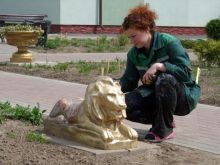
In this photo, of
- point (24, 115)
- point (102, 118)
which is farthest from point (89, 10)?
point (102, 118)

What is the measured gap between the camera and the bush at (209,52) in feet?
44.0

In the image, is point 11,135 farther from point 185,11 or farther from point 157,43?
point 185,11

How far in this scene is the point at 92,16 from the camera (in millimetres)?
29828

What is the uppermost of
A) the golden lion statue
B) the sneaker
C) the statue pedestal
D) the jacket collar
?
the jacket collar

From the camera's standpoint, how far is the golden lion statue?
551 centimetres

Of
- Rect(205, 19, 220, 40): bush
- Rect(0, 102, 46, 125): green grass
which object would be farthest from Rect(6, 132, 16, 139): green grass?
Rect(205, 19, 220, 40): bush

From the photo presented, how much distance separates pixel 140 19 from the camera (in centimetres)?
600

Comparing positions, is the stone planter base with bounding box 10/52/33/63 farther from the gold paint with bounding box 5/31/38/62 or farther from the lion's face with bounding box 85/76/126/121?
the lion's face with bounding box 85/76/126/121

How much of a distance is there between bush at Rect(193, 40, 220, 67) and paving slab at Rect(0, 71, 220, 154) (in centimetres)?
350

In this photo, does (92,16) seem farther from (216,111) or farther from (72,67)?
(216,111)

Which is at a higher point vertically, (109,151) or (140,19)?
(140,19)

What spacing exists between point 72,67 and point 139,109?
776cm

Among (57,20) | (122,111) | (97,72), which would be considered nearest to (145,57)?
(122,111)

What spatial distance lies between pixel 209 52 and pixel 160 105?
7.67 meters
